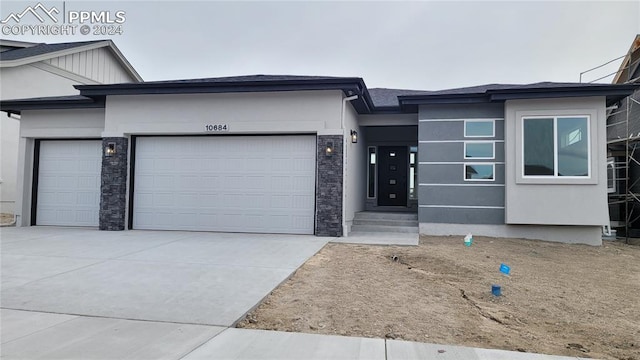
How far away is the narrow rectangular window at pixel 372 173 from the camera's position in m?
13.2

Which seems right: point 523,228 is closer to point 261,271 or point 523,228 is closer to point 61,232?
point 261,271

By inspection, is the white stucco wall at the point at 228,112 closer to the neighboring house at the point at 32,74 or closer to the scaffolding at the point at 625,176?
the neighboring house at the point at 32,74

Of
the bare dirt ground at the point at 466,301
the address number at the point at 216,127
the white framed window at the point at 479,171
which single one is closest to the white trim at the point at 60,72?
the address number at the point at 216,127

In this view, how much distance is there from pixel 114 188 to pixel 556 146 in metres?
11.4

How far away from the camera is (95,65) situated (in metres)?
17.7

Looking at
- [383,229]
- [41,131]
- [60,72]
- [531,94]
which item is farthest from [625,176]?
[60,72]

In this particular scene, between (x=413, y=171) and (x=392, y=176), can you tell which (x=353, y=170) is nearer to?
(x=392, y=176)

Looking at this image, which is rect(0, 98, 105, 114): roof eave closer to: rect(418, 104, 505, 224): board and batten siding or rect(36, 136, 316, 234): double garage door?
rect(36, 136, 316, 234): double garage door

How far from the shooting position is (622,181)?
42.8ft

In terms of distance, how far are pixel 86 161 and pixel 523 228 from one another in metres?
12.3

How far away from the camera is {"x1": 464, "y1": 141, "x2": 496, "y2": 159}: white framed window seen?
9791mm

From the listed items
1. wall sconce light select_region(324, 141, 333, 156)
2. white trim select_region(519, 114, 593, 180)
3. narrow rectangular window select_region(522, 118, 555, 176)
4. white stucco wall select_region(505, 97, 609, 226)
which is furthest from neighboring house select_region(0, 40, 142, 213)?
narrow rectangular window select_region(522, 118, 555, 176)

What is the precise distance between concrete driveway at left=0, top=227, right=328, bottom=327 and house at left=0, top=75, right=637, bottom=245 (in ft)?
4.35

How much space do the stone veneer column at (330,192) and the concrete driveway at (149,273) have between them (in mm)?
583
